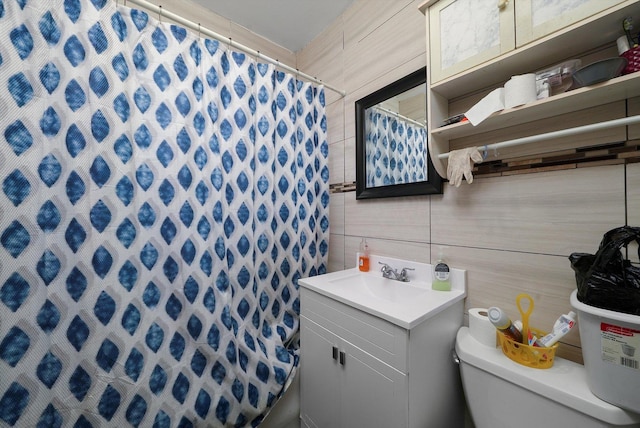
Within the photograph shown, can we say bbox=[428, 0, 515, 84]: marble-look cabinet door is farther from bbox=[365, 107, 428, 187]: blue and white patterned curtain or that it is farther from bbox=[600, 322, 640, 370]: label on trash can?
bbox=[600, 322, 640, 370]: label on trash can

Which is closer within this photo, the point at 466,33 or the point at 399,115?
the point at 466,33

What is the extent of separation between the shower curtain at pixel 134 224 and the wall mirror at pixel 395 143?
1.72 feet

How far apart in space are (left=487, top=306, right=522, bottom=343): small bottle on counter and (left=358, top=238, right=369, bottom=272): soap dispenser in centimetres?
70

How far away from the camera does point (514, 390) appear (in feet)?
2.46

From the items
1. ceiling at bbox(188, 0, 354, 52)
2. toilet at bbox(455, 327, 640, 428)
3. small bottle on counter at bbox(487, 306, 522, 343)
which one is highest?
ceiling at bbox(188, 0, 354, 52)

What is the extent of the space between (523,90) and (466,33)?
32 cm

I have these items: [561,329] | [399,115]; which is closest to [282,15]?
[399,115]

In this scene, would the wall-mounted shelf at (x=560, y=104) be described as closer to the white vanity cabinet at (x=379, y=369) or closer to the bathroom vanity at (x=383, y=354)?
the bathroom vanity at (x=383, y=354)

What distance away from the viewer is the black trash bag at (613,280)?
0.58m

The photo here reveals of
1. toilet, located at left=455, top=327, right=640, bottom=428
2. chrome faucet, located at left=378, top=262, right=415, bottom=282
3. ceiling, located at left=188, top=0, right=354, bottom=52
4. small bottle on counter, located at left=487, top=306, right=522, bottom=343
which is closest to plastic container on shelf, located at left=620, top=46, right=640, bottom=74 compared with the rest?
small bottle on counter, located at left=487, top=306, right=522, bottom=343

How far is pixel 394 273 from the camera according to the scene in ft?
4.30

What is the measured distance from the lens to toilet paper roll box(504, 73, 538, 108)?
30.7 inches

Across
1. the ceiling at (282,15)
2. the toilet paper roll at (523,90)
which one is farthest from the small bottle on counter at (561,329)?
the ceiling at (282,15)

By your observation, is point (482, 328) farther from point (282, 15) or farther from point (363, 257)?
point (282, 15)
